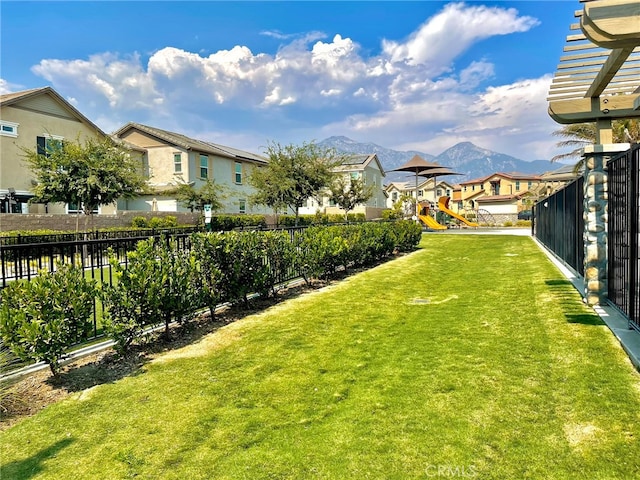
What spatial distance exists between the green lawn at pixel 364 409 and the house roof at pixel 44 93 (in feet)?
73.5

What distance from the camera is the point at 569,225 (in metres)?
9.04

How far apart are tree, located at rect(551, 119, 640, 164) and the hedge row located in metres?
14.8

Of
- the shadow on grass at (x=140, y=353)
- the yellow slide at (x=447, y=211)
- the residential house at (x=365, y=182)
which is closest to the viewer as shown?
the shadow on grass at (x=140, y=353)

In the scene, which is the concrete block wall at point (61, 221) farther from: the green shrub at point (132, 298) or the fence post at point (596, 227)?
the fence post at point (596, 227)

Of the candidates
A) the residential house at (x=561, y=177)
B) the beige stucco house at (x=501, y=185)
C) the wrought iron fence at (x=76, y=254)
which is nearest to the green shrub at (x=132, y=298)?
the wrought iron fence at (x=76, y=254)

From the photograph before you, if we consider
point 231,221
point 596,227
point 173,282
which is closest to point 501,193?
point 231,221

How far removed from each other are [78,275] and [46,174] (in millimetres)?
13883

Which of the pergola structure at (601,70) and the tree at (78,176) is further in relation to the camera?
the tree at (78,176)

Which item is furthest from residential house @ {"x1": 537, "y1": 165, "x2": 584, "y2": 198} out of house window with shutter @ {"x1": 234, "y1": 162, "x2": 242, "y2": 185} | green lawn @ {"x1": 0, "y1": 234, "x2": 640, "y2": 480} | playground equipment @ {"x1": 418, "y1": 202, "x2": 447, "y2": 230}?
house window with shutter @ {"x1": 234, "y1": 162, "x2": 242, "y2": 185}

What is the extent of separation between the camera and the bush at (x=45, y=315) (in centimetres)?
356

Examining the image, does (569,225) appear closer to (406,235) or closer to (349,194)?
(406,235)

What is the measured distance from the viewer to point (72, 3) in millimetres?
9617

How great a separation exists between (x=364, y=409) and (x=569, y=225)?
8218 mm

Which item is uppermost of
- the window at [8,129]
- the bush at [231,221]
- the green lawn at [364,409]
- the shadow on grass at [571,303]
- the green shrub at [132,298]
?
the window at [8,129]
